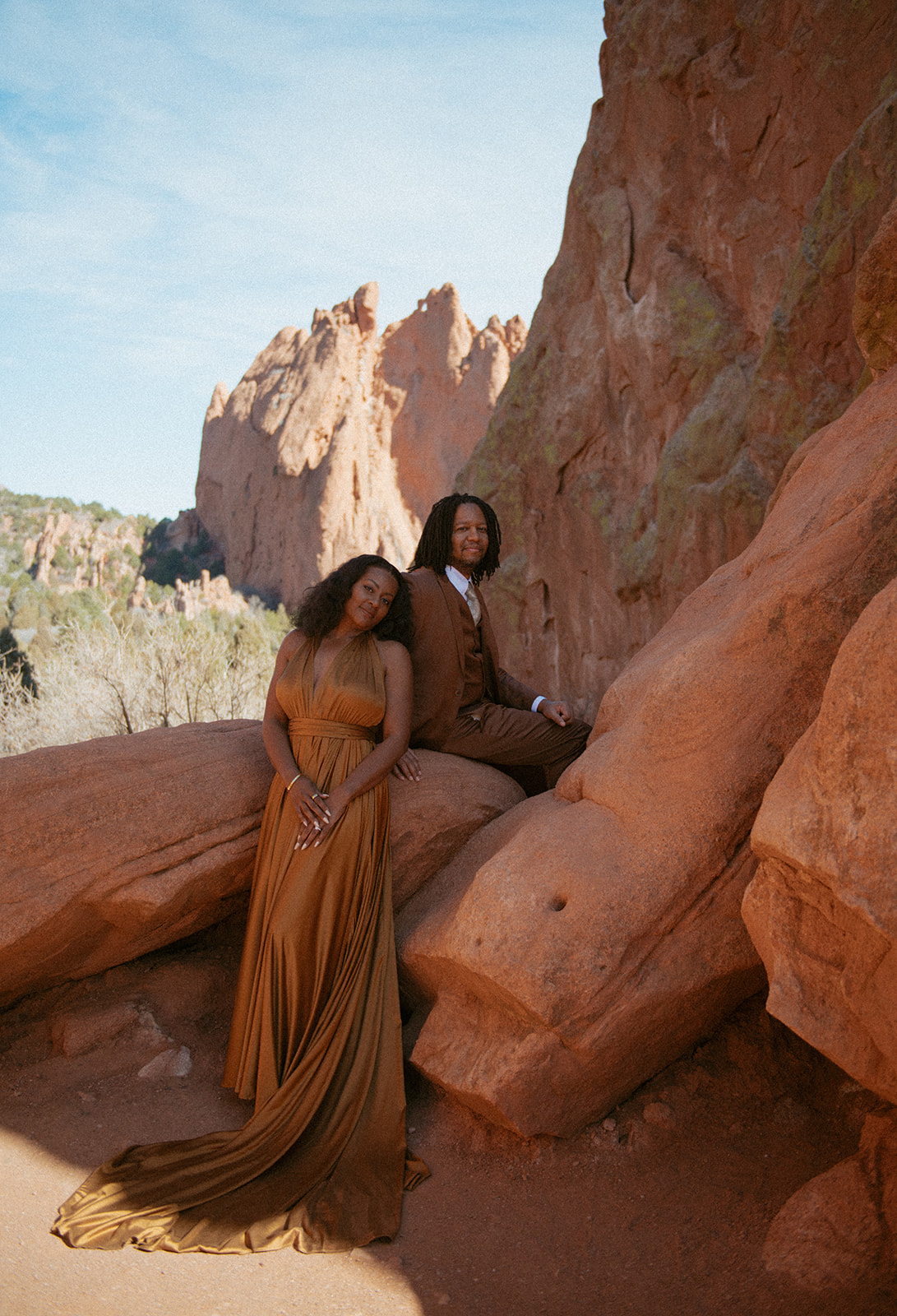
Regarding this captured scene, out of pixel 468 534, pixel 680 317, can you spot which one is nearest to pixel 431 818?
pixel 468 534

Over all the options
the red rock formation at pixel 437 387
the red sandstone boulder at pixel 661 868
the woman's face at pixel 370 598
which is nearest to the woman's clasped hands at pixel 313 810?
the red sandstone boulder at pixel 661 868

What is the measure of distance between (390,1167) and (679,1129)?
1069mm

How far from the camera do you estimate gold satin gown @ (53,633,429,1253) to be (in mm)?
3021

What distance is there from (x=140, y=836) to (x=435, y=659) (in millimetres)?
1594

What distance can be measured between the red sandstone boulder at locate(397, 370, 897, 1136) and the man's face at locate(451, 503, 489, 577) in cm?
142

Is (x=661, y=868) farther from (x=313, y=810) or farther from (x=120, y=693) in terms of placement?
(x=120, y=693)

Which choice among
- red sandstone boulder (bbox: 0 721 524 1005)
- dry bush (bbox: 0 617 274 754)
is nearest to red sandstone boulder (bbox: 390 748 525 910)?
red sandstone boulder (bbox: 0 721 524 1005)

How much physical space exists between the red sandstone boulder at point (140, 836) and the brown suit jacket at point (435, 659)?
205 millimetres

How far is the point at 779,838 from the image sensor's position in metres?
2.56

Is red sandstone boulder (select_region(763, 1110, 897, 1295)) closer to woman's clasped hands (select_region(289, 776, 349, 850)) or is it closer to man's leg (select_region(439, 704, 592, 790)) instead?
woman's clasped hands (select_region(289, 776, 349, 850))

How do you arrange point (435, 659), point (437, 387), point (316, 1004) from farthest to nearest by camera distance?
1. point (437, 387)
2. point (435, 659)
3. point (316, 1004)

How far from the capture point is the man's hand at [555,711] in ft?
15.2

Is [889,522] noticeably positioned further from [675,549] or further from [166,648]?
[166,648]

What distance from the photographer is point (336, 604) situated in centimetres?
421
